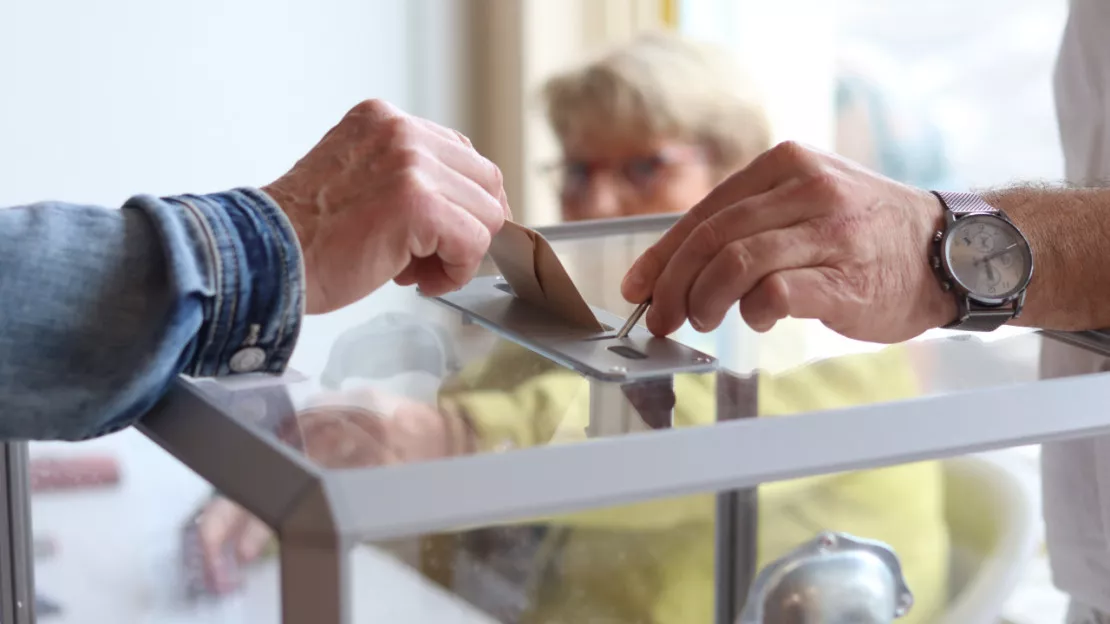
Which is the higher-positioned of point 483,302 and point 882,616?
point 483,302

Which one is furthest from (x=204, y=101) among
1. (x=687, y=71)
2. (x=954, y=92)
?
(x=954, y=92)

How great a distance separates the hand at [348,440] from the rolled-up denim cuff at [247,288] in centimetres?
5

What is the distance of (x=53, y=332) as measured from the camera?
0.58 metres

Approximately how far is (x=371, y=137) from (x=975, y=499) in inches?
15.0

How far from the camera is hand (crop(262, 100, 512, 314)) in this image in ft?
2.22

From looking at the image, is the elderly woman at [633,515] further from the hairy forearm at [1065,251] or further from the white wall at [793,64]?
the white wall at [793,64]

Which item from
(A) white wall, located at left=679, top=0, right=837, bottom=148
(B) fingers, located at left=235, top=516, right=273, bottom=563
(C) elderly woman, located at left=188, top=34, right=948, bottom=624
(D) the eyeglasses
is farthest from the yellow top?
(A) white wall, located at left=679, top=0, right=837, bottom=148

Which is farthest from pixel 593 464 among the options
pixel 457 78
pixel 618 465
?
pixel 457 78

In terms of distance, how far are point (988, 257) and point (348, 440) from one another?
0.43m

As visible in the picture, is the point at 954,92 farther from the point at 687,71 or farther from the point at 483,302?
the point at 483,302

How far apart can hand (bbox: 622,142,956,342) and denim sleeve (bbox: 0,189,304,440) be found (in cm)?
22

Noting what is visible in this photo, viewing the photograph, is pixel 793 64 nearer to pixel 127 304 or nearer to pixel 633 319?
pixel 633 319

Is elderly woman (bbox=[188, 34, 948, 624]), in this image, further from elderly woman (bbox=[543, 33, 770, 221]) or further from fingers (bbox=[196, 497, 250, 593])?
elderly woman (bbox=[543, 33, 770, 221])

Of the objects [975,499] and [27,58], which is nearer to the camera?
[975,499]
